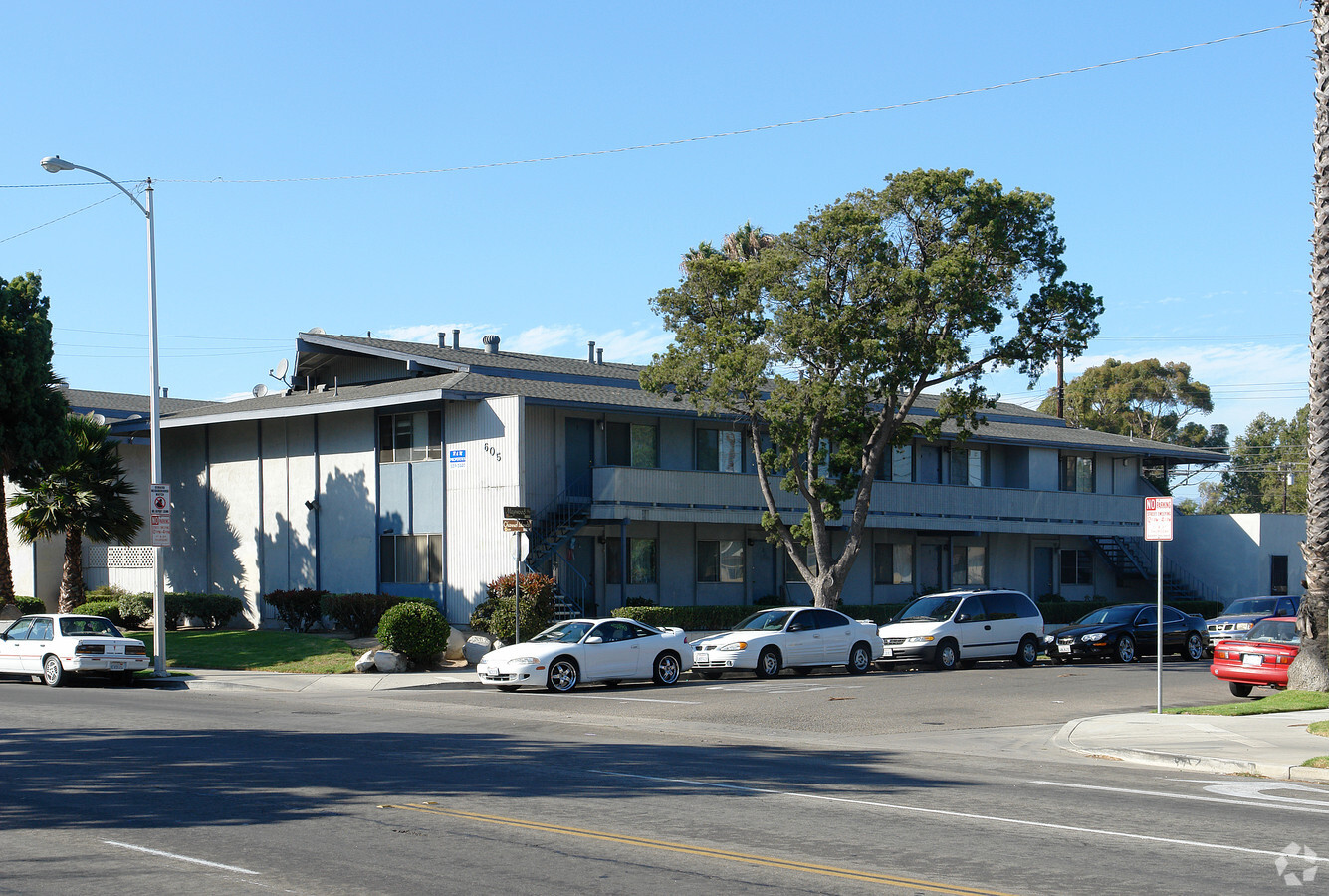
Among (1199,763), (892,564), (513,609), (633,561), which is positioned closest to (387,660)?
(513,609)

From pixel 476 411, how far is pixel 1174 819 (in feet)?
79.8

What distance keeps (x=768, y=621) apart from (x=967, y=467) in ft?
66.3

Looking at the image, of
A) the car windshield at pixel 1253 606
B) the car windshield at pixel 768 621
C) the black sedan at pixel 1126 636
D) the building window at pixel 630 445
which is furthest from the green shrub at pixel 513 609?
the car windshield at pixel 1253 606

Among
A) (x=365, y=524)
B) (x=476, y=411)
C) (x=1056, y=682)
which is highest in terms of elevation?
(x=476, y=411)

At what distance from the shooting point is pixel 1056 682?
24.9 meters

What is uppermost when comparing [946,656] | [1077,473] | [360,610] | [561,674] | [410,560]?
[1077,473]

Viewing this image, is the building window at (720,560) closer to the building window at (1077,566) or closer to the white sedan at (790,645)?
the white sedan at (790,645)

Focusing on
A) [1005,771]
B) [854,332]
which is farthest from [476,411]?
[1005,771]

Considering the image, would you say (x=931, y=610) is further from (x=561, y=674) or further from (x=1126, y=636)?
(x=561, y=674)

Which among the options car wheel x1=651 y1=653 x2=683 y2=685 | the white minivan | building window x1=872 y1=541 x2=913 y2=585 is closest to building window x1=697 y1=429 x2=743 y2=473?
building window x1=872 y1=541 x2=913 y2=585

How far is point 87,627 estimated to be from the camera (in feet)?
83.3

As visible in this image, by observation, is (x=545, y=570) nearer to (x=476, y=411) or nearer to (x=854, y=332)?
(x=476, y=411)

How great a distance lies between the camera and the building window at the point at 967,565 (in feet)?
147

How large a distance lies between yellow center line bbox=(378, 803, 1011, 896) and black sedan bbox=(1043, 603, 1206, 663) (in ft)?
79.8
